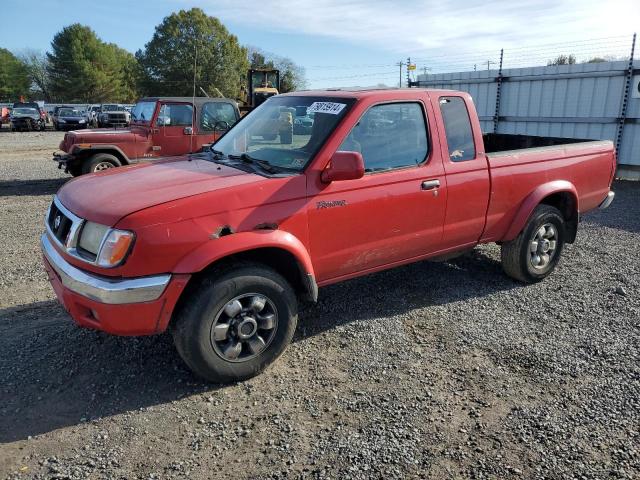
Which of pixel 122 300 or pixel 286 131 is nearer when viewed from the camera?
pixel 122 300

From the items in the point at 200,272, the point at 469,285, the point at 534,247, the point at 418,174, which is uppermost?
the point at 418,174

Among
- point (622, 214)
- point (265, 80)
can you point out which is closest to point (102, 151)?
point (622, 214)

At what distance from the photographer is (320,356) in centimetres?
380

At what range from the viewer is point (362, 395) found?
330cm

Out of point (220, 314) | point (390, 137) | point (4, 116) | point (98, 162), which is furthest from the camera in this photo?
point (4, 116)

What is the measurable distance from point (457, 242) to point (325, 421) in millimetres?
2200

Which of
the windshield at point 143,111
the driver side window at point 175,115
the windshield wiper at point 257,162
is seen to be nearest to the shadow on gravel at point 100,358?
the windshield wiper at point 257,162

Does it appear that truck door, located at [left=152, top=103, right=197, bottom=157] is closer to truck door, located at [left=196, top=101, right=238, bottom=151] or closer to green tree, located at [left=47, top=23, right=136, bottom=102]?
truck door, located at [left=196, top=101, right=238, bottom=151]

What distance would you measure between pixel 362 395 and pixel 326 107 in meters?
2.14

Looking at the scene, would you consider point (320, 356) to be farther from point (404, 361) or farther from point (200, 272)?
point (200, 272)

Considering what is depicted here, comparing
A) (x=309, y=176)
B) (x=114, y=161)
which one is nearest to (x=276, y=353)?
(x=309, y=176)

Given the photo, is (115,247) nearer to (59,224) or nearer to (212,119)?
(59,224)

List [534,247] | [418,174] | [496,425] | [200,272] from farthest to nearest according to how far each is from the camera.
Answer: [534,247]
[418,174]
[200,272]
[496,425]

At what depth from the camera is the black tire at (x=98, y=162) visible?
10336 millimetres
